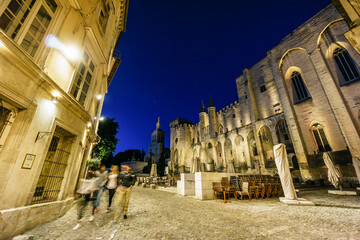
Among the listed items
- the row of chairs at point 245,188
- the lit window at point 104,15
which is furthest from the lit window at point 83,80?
the row of chairs at point 245,188

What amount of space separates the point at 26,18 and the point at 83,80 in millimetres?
3058

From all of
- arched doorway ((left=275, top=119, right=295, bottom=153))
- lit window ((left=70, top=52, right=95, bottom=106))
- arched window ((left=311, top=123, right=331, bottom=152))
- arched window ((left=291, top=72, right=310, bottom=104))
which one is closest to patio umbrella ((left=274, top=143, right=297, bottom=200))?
lit window ((left=70, top=52, right=95, bottom=106))

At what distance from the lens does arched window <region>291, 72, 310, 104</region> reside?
59.3 ft

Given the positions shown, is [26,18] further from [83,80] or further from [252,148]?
[252,148]

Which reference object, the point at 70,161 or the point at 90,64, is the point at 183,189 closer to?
the point at 70,161

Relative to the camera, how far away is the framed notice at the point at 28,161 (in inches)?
141

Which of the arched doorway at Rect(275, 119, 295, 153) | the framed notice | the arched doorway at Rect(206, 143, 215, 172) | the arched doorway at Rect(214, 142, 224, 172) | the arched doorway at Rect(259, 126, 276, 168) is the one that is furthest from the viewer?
the arched doorway at Rect(206, 143, 215, 172)

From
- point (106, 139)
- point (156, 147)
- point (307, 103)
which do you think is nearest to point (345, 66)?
point (307, 103)

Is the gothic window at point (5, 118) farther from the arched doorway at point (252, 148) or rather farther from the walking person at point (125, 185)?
the arched doorway at point (252, 148)

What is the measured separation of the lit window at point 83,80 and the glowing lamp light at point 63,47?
35.6 inches

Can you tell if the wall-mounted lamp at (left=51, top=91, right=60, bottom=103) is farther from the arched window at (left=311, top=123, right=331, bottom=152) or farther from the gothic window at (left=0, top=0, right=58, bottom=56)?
the arched window at (left=311, top=123, right=331, bottom=152)

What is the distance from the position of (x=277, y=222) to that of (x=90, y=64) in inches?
415

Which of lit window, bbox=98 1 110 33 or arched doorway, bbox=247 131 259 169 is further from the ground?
lit window, bbox=98 1 110 33

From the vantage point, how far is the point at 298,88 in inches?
738
